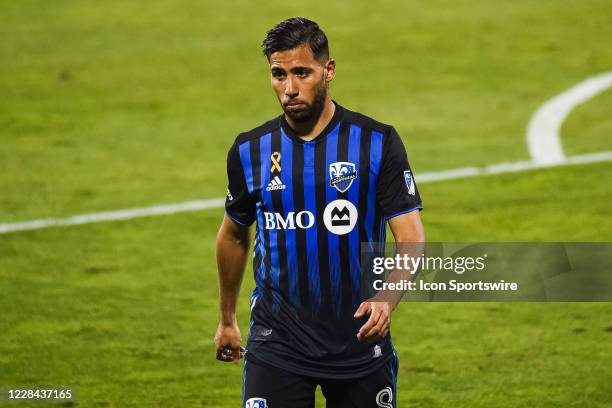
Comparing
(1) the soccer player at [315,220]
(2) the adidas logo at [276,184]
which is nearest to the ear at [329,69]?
(1) the soccer player at [315,220]

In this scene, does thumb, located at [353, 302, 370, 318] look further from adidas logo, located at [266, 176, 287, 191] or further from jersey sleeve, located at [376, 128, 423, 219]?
adidas logo, located at [266, 176, 287, 191]

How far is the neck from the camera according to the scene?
613 centimetres

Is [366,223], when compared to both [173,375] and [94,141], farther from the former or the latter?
[94,141]

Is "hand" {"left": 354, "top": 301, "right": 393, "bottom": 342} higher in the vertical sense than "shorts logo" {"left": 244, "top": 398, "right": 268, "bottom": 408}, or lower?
higher

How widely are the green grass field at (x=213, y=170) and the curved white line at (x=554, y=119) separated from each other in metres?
0.17

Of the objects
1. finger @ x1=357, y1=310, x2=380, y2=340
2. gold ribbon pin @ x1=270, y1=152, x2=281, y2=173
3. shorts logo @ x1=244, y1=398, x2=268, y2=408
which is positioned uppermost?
gold ribbon pin @ x1=270, y1=152, x2=281, y2=173

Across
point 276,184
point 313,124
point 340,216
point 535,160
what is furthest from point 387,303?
point 535,160

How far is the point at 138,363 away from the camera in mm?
9594

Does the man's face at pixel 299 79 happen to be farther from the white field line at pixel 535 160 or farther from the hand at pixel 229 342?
the white field line at pixel 535 160

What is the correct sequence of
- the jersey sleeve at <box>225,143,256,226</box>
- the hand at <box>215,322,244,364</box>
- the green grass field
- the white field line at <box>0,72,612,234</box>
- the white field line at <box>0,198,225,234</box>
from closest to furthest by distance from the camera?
the jersey sleeve at <box>225,143,256,226</box>
the hand at <box>215,322,244,364</box>
the green grass field
the white field line at <box>0,198,225,234</box>
the white field line at <box>0,72,612,234</box>

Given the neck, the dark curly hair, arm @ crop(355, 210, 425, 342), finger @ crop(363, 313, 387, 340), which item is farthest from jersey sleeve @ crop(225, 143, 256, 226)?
finger @ crop(363, 313, 387, 340)

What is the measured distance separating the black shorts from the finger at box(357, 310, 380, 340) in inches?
17.4

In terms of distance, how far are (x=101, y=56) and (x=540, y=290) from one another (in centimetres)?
1151

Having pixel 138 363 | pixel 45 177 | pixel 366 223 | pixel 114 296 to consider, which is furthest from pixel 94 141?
pixel 366 223
